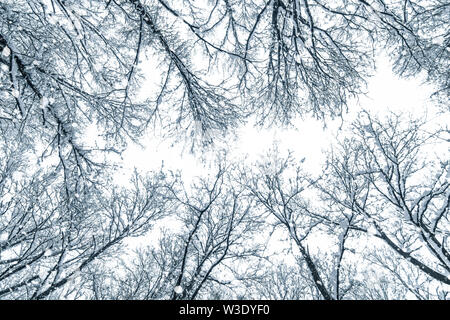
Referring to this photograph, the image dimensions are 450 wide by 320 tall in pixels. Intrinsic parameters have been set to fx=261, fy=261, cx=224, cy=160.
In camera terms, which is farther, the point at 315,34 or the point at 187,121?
the point at 187,121

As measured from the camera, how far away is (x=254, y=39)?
4438mm

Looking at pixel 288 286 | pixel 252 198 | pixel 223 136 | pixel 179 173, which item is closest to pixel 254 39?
pixel 223 136

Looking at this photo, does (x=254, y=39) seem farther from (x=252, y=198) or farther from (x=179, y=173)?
(x=252, y=198)

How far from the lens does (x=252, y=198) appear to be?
6.82m

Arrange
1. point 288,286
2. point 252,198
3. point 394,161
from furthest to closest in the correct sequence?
point 288,286 → point 252,198 → point 394,161

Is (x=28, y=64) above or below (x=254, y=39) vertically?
below

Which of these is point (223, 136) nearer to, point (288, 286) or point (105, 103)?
point (105, 103)

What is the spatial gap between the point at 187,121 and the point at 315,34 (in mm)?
2492

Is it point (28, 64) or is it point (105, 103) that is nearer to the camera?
point (28, 64)
